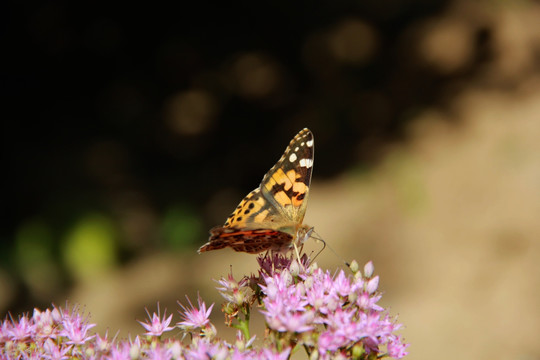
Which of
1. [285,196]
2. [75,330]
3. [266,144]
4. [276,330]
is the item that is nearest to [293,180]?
[285,196]

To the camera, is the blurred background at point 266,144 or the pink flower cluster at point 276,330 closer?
the pink flower cluster at point 276,330

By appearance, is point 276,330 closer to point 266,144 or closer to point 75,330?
point 75,330

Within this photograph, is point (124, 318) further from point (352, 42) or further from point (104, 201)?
point (352, 42)

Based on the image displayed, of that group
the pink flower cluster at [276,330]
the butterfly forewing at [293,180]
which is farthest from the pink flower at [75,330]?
the butterfly forewing at [293,180]

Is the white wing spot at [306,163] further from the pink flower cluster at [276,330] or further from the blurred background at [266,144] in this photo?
the blurred background at [266,144]

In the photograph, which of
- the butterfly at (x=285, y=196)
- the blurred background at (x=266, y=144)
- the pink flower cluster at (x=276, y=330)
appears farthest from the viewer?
the blurred background at (x=266, y=144)

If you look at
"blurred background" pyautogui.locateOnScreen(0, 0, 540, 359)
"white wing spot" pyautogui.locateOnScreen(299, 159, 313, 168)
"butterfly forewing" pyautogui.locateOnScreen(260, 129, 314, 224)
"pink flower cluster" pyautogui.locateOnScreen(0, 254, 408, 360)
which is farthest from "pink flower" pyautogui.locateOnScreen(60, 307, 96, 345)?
"blurred background" pyautogui.locateOnScreen(0, 0, 540, 359)

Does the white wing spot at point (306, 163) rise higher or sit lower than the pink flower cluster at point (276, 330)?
higher
